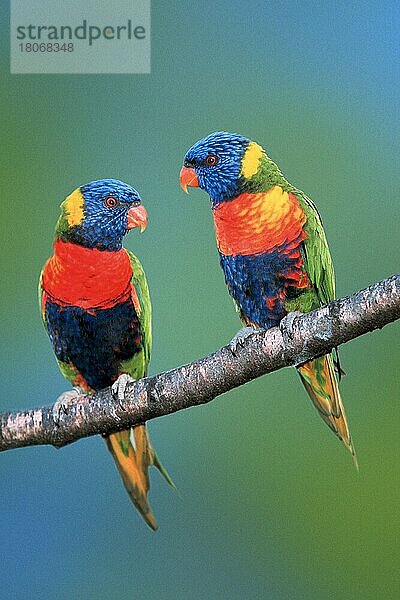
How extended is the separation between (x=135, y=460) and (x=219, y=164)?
107 cm

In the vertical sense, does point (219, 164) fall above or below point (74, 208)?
above

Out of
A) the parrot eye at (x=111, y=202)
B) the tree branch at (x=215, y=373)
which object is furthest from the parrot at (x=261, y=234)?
the parrot eye at (x=111, y=202)

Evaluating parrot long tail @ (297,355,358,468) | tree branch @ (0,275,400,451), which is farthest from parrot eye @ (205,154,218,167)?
parrot long tail @ (297,355,358,468)

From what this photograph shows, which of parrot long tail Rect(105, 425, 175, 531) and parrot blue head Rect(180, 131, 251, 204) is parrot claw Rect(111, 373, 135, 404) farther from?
parrot blue head Rect(180, 131, 251, 204)

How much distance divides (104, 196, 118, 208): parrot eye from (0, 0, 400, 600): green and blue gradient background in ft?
0.62

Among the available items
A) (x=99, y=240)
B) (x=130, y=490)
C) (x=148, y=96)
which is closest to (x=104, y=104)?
(x=148, y=96)

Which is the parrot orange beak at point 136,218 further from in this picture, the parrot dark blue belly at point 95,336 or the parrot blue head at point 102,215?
the parrot dark blue belly at point 95,336

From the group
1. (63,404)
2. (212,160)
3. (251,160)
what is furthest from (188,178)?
(63,404)

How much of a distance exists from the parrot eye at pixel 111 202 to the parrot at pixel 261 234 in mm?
234

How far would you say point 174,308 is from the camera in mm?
2518

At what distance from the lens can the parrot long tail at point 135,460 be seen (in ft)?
8.11

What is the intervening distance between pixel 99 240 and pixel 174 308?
15.4 inches

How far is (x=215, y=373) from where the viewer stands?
1.96m

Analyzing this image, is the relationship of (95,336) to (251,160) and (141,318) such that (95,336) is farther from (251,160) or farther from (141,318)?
(251,160)
